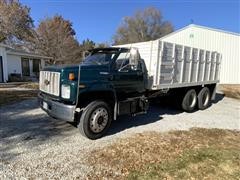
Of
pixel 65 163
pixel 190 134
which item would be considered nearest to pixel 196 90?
pixel 190 134

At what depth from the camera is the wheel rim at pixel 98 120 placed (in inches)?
219

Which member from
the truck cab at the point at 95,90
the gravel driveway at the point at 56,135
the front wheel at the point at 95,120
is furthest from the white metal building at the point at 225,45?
the front wheel at the point at 95,120

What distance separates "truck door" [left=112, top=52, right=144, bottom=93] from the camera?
6094 millimetres

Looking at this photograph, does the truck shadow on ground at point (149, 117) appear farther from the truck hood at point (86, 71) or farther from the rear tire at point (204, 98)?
A: the truck hood at point (86, 71)

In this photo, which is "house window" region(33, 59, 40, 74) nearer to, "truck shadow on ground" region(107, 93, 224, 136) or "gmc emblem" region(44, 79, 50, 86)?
"truck shadow on ground" region(107, 93, 224, 136)

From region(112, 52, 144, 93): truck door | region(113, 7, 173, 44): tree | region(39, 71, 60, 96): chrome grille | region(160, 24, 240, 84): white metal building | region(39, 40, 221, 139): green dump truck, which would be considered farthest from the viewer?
region(113, 7, 173, 44): tree

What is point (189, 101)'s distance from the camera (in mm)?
9188

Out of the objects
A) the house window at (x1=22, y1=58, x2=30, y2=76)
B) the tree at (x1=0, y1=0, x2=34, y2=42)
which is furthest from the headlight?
the tree at (x1=0, y1=0, x2=34, y2=42)

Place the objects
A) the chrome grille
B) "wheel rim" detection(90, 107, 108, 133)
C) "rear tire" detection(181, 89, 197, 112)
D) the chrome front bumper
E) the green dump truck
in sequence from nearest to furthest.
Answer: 1. the chrome front bumper
2. the green dump truck
3. the chrome grille
4. "wheel rim" detection(90, 107, 108, 133)
5. "rear tire" detection(181, 89, 197, 112)

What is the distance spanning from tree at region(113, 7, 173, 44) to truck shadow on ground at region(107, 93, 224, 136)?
3921cm

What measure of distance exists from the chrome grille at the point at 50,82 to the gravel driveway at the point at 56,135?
112 cm

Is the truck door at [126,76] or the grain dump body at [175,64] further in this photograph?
the grain dump body at [175,64]

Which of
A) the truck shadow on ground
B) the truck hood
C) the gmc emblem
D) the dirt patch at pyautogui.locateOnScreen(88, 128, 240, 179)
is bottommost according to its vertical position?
the dirt patch at pyautogui.locateOnScreen(88, 128, 240, 179)

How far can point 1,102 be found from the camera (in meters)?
9.89
